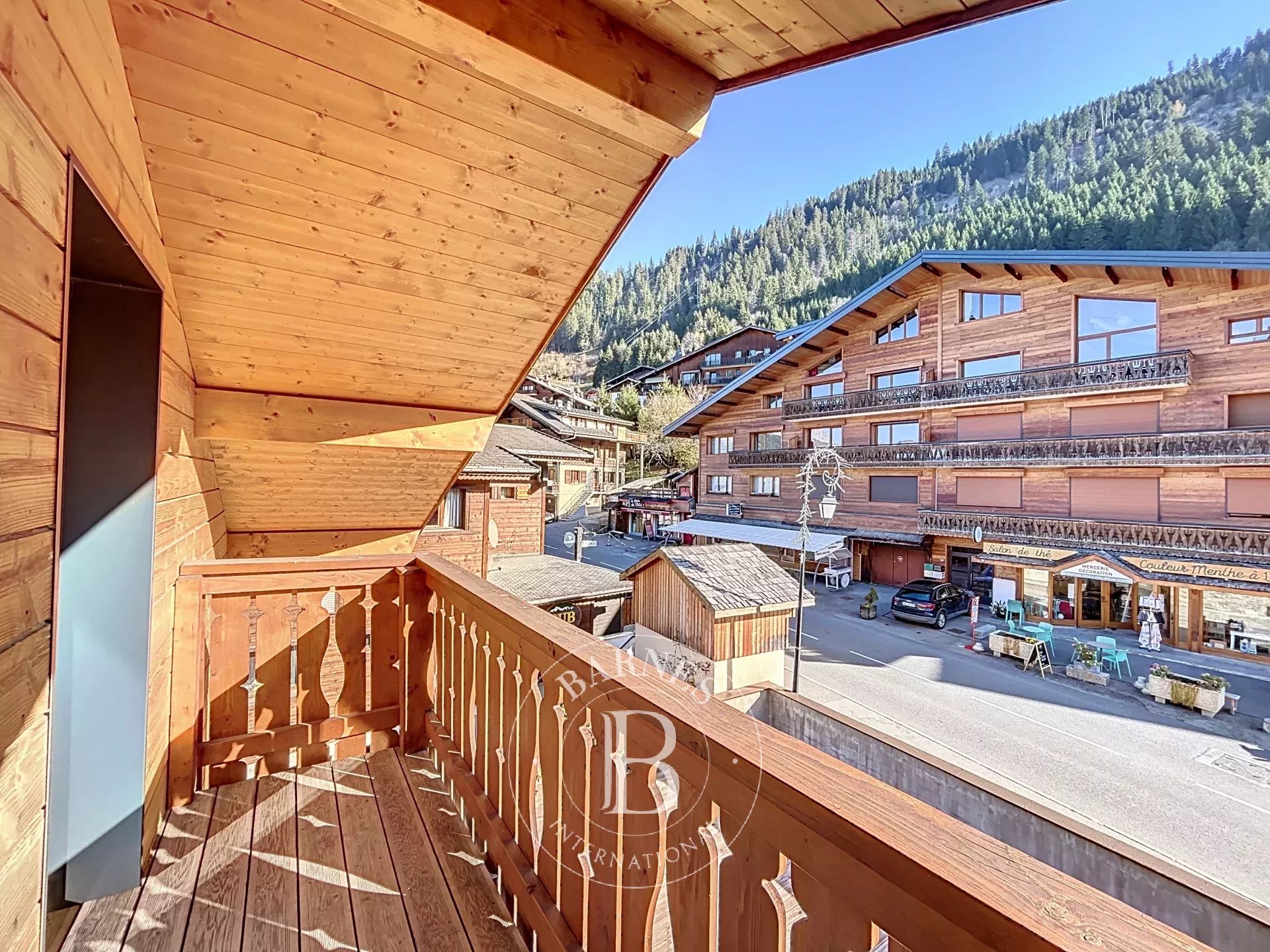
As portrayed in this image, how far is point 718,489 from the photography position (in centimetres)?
2084

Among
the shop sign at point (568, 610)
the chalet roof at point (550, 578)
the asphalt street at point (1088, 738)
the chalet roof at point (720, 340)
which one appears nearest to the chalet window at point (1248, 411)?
the asphalt street at point (1088, 738)

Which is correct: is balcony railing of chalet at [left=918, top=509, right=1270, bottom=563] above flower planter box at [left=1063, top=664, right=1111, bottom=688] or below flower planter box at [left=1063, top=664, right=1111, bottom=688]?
above

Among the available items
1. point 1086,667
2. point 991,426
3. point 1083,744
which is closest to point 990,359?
point 991,426

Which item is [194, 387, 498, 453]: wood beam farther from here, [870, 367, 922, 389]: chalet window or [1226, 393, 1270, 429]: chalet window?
[870, 367, 922, 389]: chalet window

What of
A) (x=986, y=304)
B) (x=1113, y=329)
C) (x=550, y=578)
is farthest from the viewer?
(x=986, y=304)

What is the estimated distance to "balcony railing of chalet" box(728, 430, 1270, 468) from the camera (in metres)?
9.95

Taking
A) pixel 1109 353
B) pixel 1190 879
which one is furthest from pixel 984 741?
pixel 1109 353

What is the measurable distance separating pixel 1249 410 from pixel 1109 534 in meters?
3.18

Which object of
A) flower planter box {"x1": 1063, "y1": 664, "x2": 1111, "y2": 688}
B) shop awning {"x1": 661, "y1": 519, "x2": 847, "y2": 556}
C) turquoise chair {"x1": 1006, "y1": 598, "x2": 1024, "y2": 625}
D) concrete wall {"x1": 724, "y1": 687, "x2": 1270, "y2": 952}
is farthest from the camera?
shop awning {"x1": 661, "y1": 519, "x2": 847, "y2": 556}

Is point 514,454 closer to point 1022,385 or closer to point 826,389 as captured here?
point 826,389

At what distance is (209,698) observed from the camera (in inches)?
87.4

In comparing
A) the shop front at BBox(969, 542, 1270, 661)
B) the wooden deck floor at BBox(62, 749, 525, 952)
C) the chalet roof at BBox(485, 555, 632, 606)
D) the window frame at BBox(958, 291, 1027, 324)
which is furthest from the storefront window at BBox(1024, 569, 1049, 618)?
the wooden deck floor at BBox(62, 749, 525, 952)

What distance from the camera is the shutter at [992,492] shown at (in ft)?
42.9

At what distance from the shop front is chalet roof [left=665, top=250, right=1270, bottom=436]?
550 centimetres
